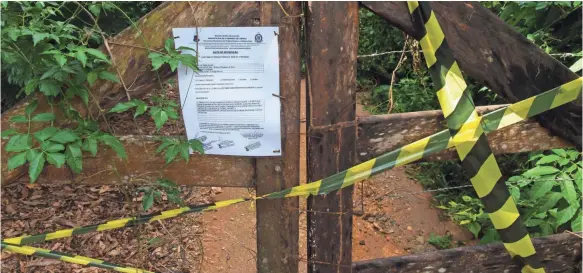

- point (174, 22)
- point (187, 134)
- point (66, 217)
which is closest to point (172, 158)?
point (187, 134)

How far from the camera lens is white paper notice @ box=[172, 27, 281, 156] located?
5.62 feet

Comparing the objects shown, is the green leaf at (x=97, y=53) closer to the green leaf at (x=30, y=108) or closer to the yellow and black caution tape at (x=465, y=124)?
the green leaf at (x=30, y=108)

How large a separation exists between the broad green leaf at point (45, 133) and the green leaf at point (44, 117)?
0.03m

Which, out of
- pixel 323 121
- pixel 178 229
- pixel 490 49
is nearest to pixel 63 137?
pixel 323 121

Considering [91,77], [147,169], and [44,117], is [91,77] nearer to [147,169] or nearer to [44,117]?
[44,117]

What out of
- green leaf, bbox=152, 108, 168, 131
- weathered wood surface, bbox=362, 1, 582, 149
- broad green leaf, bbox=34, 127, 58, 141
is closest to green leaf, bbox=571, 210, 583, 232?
weathered wood surface, bbox=362, 1, 582, 149

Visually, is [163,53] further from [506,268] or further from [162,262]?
[162,262]

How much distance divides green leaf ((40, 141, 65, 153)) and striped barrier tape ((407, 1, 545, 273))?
132cm

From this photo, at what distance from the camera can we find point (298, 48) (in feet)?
5.75

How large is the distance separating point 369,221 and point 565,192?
2.29 metres

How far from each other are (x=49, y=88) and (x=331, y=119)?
101cm

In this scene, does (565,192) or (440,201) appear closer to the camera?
(565,192)

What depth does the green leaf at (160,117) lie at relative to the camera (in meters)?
1.68

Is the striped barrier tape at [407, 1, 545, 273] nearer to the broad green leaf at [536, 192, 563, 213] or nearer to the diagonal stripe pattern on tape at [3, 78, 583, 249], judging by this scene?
the diagonal stripe pattern on tape at [3, 78, 583, 249]
